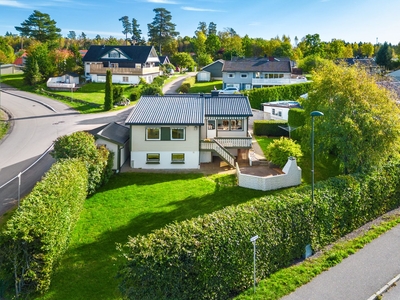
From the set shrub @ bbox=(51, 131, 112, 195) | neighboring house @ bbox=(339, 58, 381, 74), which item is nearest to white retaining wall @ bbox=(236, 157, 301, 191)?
neighboring house @ bbox=(339, 58, 381, 74)

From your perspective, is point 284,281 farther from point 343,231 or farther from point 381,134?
point 381,134

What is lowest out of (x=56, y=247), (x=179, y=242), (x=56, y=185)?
(x=56, y=247)

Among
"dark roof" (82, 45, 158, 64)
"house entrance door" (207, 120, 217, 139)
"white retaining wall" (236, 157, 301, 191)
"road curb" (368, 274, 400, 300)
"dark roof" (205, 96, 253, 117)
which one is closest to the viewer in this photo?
"road curb" (368, 274, 400, 300)

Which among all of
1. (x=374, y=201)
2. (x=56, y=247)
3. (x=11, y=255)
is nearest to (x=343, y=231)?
(x=374, y=201)

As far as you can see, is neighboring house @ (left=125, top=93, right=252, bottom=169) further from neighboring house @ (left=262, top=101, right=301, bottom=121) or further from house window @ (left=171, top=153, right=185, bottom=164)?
neighboring house @ (left=262, top=101, right=301, bottom=121)

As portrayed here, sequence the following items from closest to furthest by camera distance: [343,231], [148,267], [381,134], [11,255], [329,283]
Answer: [148,267] → [11,255] → [329,283] → [343,231] → [381,134]

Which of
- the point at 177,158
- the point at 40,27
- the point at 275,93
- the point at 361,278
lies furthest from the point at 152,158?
the point at 40,27
